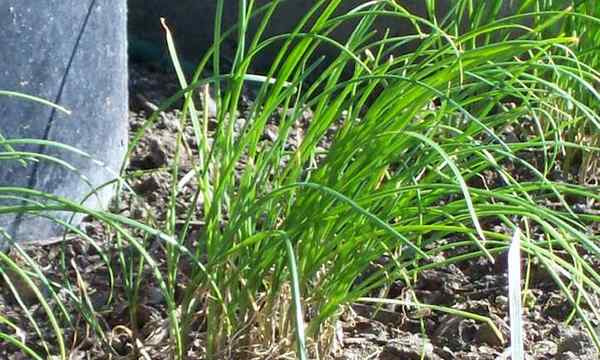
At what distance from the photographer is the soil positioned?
1749 millimetres

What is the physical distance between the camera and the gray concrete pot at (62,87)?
6.28 feet

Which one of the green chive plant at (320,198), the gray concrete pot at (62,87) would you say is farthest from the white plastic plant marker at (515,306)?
the gray concrete pot at (62,87)

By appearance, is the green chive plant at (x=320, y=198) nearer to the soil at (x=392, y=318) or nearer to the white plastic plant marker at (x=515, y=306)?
the soil at (x=392, y=318)

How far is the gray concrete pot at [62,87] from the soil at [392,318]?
0.11m

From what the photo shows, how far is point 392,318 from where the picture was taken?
1.88 meters

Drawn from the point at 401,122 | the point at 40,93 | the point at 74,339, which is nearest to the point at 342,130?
the point at 401,122

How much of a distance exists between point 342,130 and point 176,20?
60.3 inches

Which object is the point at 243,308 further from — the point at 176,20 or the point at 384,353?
the point at 176,20

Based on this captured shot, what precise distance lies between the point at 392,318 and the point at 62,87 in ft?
2.33

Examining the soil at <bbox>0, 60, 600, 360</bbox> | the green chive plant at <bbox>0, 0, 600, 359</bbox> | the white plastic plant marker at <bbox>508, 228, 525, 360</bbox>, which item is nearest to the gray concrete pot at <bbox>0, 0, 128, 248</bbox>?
the soil at <bbox>0, 60, 600, 360</bbox>

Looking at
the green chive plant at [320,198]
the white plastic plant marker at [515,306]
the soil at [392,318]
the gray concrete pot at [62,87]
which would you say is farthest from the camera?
the gray concrete pot at [62,87]

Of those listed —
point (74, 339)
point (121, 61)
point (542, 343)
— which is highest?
point (121, 61)

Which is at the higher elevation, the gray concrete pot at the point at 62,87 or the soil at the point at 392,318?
the gray concrete pot at the point at 62,87

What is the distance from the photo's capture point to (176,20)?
9.96 ft
